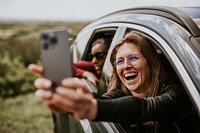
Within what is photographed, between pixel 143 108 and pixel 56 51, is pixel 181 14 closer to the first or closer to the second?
pixel 143 108

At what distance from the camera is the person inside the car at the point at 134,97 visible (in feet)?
4.78

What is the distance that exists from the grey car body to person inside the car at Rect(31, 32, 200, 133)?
0.33 feet

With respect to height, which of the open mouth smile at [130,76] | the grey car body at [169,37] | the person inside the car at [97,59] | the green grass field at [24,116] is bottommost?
the green grass field at [24,116]

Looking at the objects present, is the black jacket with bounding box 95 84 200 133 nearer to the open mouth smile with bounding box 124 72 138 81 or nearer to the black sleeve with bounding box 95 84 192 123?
the black sleeve with bounding box 95 84 192 123

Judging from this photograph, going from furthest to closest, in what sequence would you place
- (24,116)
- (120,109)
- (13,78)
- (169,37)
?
(13,78) < (24,116) < (169,37) < (120,109)

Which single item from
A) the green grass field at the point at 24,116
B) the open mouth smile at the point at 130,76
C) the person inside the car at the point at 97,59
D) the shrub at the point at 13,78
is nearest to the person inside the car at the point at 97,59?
the person inside the car at the point at 97,59

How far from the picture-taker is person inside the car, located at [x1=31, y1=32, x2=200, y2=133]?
4.78ft

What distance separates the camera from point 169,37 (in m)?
2.12

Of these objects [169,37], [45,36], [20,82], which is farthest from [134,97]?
[20,82]

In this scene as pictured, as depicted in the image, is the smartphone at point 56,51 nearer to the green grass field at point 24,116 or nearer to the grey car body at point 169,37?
the grey car body at point 169,37

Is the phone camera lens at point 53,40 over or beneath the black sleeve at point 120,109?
over

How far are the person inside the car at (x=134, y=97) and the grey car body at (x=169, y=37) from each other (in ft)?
0.33

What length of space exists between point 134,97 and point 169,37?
0.43m

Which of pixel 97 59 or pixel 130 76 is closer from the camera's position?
pixel 130 76
